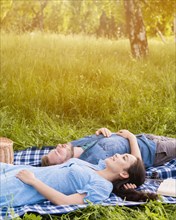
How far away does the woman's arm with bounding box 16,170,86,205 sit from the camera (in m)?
3.04

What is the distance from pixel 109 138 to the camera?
3816 mm

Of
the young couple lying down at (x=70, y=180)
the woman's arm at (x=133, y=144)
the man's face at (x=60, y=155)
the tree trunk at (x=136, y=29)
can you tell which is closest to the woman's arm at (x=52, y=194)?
the young couple lying down at (x=70, y=180)

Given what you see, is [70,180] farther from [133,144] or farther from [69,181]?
[133,144]

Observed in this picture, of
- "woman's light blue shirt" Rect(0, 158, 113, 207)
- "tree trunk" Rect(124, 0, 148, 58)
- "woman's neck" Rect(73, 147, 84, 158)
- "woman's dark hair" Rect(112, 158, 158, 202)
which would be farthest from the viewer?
"tree trunk" Rect(124, 0, 148, 58)

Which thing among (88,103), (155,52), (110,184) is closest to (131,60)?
(155,52)

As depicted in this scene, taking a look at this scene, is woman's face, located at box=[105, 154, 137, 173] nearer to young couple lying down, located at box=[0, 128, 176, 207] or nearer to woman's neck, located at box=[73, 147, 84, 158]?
young couple lying down, located at box=[0, 128, 176, 207]

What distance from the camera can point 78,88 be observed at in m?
5.64

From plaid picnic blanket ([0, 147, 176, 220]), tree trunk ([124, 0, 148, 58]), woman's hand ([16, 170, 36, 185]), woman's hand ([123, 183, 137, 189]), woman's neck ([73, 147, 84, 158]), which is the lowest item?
plaid picnic blanket ([0, 147, 176, 220])

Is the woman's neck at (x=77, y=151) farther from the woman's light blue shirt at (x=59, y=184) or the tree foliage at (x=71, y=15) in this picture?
the tree foliage at (x=71, y=15)

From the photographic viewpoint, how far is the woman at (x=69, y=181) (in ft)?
10.0

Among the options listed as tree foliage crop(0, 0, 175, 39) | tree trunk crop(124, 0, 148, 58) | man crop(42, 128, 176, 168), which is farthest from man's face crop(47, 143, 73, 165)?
tree trunk crop(124, 0, 148, 58)

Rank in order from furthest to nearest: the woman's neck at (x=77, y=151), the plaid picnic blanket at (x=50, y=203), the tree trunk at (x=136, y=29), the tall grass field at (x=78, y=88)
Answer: the tree trunk at (x=136, y=29) → the tall grass field at (x=78, y=88) → the woman's neck at (x=77, y=151) → the plaid picnic blanket at (x=50, y=203)

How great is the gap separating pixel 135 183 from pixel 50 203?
51cm

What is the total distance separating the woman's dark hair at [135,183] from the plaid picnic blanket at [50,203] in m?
0.05
